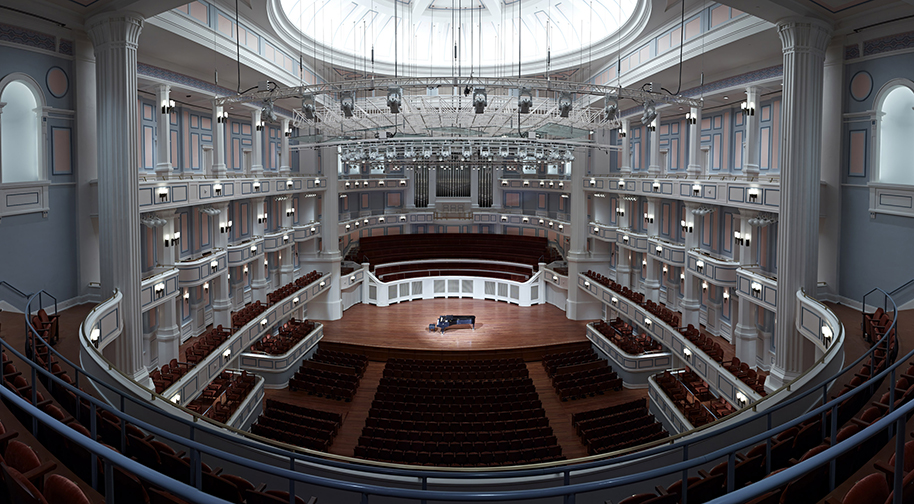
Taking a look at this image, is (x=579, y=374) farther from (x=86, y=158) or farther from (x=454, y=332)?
(x=86, y=158)

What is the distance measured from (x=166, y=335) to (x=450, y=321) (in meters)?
11.3

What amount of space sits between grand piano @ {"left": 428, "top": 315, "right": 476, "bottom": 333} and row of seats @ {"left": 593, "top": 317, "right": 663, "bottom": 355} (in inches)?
211

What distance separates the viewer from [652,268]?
2289cm

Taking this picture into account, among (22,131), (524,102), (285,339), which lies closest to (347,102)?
(524,102)

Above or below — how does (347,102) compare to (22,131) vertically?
above

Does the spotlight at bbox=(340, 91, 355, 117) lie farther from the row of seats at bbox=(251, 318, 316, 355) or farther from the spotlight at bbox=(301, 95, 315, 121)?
the row of seats at bbox=(251, 318, 316, 355)

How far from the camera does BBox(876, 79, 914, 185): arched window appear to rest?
11.1 meters

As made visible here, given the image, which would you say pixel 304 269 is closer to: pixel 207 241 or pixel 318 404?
pixel 207 241

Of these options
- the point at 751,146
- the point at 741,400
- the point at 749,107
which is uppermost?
the point at 749,107

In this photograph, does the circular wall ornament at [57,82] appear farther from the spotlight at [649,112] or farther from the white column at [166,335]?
the spotlight at [649,112]

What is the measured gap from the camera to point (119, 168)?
11039mm

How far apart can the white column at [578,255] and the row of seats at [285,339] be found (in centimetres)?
1227

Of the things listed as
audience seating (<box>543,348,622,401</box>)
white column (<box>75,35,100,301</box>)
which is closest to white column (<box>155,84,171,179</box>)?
white column (<box>75,35,100,301</box>)

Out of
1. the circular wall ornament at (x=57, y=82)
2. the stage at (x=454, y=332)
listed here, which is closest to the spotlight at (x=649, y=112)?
the stage at (x=454, y=332)
